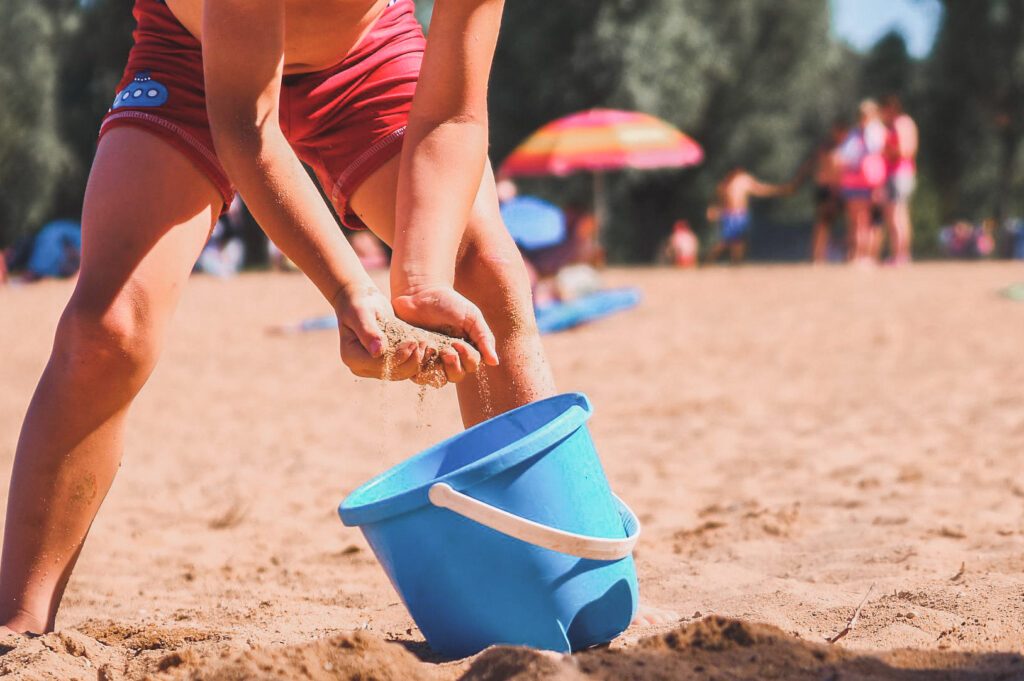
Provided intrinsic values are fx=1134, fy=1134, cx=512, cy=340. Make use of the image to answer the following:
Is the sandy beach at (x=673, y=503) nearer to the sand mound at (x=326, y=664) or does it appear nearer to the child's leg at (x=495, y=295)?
the sand mound at (x=326, y=664)

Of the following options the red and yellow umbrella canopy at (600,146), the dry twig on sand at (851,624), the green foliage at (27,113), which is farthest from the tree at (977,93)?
the dry twig on sand at (851,624)

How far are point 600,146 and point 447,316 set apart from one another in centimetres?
1109

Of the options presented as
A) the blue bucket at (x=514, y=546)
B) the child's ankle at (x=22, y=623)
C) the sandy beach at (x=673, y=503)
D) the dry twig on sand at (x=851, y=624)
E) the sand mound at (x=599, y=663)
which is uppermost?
the blue bucket at (x=514, y=546)

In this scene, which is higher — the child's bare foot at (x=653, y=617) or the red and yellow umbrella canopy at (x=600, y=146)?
the red and yellow umbrella canopy at (x=600, y=146)

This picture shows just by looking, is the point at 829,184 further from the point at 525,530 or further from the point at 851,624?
the point at 525,530

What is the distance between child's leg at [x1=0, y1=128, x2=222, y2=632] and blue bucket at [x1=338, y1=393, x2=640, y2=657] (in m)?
0.55

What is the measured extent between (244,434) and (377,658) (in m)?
3.61

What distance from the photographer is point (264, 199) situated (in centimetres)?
187

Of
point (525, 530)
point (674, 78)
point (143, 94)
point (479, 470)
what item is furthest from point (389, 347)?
point (674, 78)

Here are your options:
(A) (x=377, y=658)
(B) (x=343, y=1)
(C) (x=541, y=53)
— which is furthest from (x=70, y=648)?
(C) (x=541, y=53)

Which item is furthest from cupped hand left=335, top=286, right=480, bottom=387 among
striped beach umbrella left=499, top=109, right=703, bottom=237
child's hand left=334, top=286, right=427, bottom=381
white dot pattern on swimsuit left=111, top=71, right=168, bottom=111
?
striped beach umbrella left=499, top=109, right=703, bottom=237

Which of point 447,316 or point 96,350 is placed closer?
point 447,316

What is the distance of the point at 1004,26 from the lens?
2169 cm

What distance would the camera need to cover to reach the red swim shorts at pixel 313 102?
2.22 m
